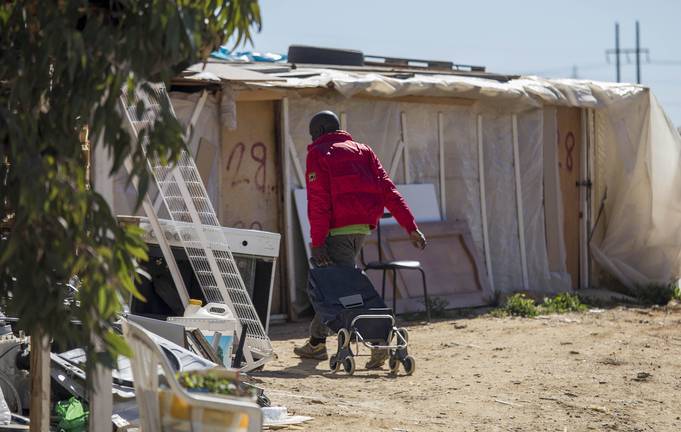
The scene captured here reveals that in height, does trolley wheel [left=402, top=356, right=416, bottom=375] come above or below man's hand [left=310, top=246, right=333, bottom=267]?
below

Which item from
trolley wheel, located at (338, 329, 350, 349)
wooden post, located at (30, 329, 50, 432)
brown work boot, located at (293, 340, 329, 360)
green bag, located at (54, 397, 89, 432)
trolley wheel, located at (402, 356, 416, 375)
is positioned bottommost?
brown work boot, located at (293, 340, 329, 360)

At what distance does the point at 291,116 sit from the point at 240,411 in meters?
8.43

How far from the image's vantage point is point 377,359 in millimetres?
8695

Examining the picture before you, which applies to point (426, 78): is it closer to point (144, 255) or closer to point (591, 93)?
point (591, 93)

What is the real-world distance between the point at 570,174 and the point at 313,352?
6950 millimetres

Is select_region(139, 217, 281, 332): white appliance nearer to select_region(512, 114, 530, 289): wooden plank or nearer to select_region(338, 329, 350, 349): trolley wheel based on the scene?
select_region(338, 329, 350, 349): trolley wheel

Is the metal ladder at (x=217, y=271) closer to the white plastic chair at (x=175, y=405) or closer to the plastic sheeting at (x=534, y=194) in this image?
the white plastic chair at (x=175, y=405)

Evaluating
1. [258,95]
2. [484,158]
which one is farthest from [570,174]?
[258,95]

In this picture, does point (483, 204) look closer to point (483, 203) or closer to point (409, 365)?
point (483, 203)

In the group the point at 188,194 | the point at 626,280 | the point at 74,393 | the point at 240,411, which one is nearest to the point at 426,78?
the point at 626,280

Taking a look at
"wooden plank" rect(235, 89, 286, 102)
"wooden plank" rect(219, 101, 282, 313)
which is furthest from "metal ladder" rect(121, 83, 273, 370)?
"wooden plank" rect(219, 101, 282, 313)

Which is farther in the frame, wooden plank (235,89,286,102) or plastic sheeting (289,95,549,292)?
plastic sheeting (289,95,549,292)

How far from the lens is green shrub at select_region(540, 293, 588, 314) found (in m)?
13.0

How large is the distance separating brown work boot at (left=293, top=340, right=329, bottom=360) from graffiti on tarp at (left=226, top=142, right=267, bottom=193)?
3079mm
